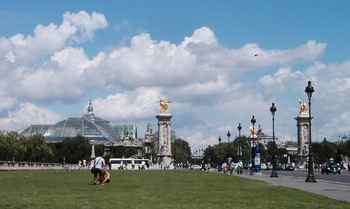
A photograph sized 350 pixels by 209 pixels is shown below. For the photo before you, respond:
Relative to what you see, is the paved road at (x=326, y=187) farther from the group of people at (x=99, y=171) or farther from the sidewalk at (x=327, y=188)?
the group of people at (x=99, y=171)

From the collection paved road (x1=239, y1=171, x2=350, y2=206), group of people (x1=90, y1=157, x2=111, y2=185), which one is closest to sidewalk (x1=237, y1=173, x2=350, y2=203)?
paved road (x1=239, y1=171, x2=350, y2=206)

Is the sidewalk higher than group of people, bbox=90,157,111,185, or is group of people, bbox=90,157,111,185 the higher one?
group of people, bbox=90,157,111,185

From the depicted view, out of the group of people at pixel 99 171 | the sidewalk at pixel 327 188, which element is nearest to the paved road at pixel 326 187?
the sidewalk at pixel 327 188

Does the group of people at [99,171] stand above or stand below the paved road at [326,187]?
above

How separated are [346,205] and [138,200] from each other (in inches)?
288

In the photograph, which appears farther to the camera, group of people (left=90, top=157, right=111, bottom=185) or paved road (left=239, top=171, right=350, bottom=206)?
group of people (left=90, top=157, right=111, bottom=185)

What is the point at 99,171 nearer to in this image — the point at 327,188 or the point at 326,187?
the point at 327,188

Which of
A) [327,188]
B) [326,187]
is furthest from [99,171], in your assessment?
[326,187]

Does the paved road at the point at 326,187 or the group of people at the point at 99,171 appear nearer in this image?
the paved road at the point at 326,187

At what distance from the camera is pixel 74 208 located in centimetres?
2134

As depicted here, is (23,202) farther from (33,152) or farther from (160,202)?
(33,152)

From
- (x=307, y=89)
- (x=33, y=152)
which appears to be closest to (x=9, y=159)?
(x=33, y=152)

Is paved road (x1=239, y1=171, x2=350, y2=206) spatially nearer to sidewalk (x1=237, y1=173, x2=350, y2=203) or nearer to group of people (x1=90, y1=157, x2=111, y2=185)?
sidewalk (x1=237, y1=173, x2=350, y2=203)

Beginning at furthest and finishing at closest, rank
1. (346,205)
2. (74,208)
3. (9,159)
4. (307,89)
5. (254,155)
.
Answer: (9,159), (254,155), (307,89), (346,205), (74,208)
